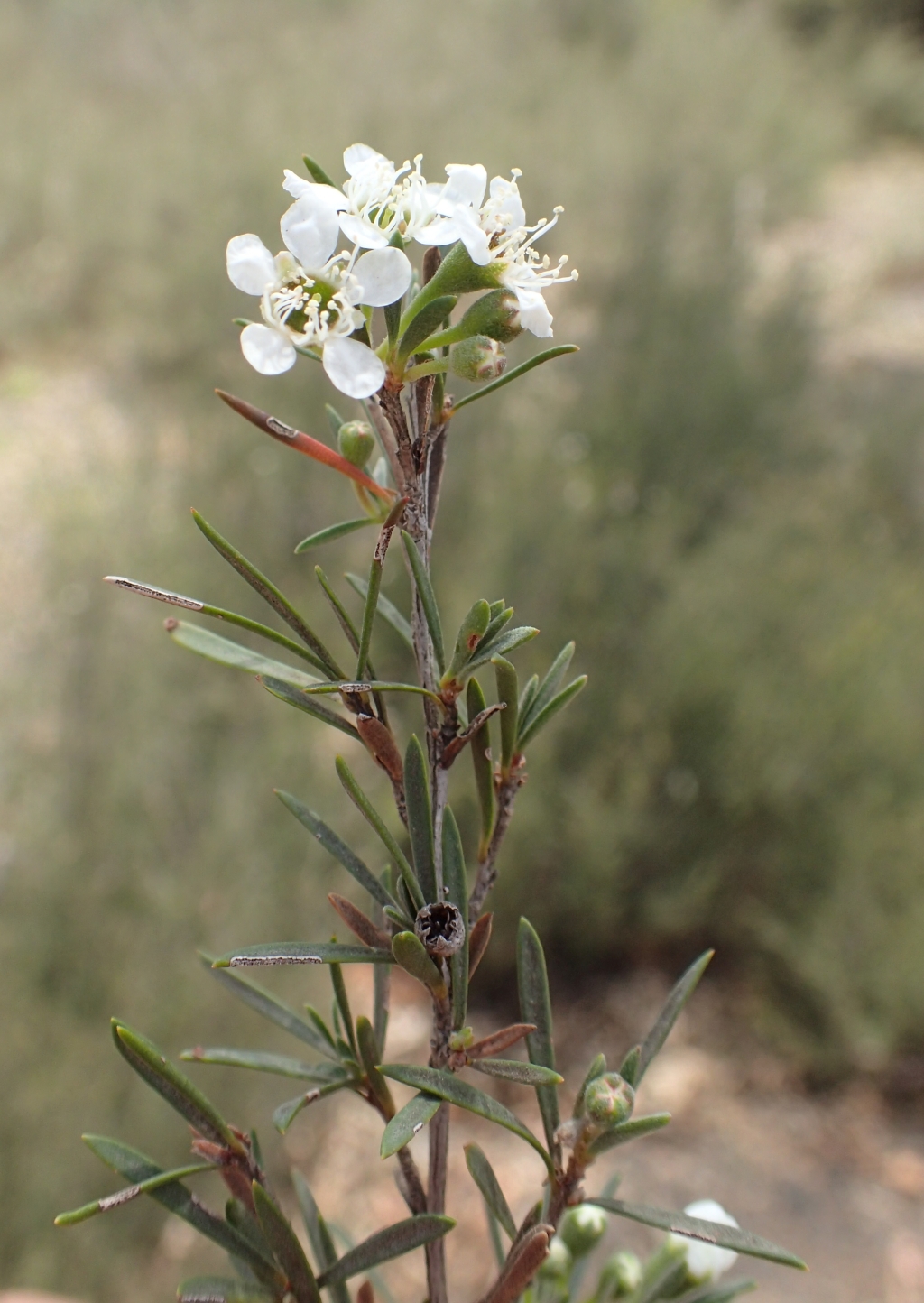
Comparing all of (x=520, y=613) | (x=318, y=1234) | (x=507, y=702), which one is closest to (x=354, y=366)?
(x=507, y=702)

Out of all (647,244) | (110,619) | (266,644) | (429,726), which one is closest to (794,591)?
(266,644)

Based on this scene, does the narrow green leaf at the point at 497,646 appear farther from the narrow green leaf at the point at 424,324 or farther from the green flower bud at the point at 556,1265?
the green flower bud at the point at 556,1265

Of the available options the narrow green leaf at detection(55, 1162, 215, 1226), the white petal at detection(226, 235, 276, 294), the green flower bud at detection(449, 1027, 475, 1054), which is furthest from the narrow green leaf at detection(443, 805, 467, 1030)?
the white petal at detection(226, 235, 276, 294)

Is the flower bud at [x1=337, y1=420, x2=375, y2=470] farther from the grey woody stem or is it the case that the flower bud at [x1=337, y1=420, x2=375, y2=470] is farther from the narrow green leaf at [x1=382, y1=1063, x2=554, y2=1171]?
the narrow green leaf at [x1=382, y1=1063, x2=554, y2=1171]

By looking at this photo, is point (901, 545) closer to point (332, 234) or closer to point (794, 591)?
point (794, 591)

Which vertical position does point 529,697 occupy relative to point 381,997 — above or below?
above

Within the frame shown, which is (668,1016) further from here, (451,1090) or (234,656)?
(234,656)
